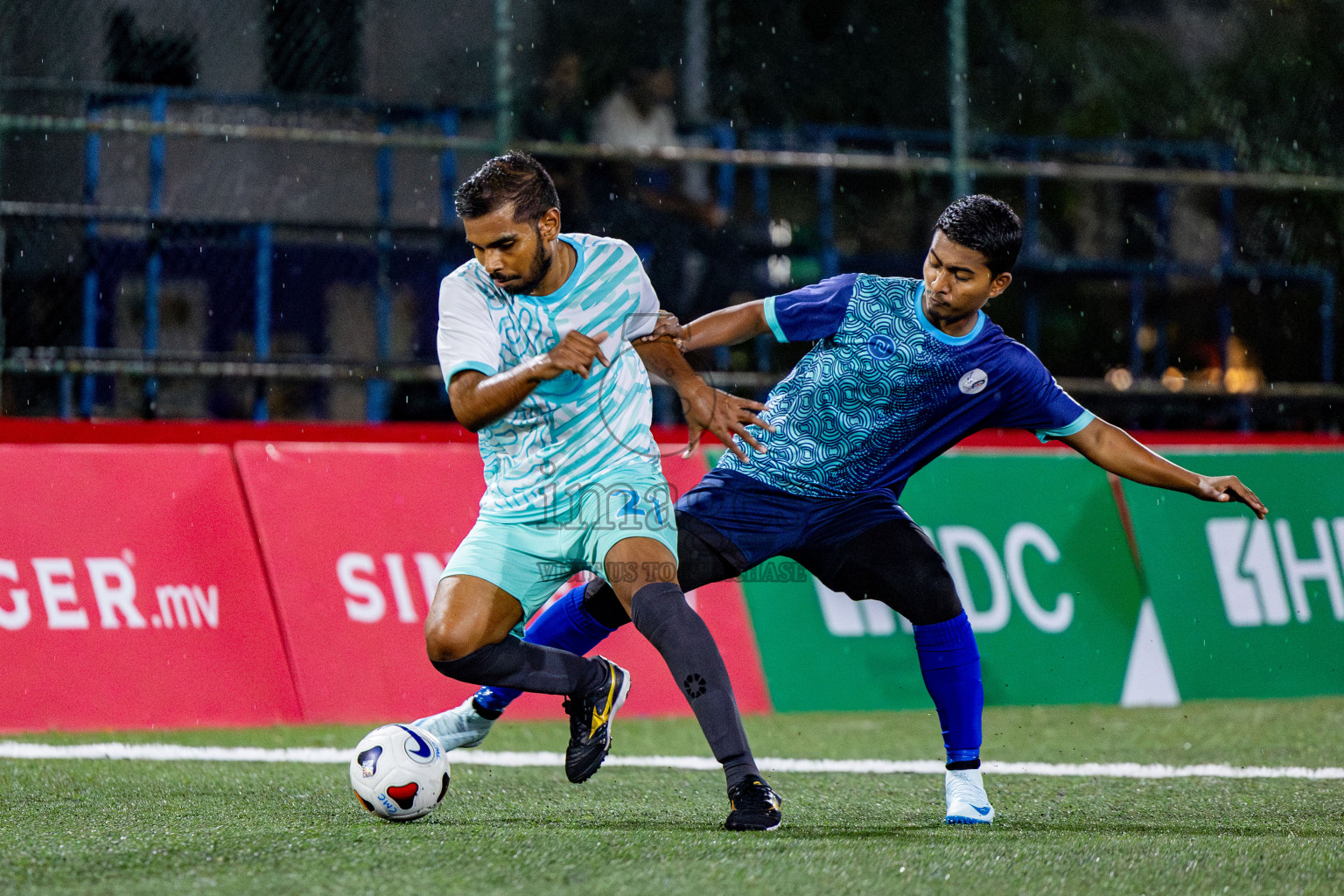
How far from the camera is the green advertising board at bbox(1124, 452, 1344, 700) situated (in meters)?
7.29

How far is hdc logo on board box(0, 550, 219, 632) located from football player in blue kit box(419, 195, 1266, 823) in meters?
2.16

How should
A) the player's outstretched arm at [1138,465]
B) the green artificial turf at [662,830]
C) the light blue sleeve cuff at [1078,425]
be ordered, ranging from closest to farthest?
the green artificial turf at [662,830] → the player's outstretched arm at [1138,465] → the light blue sleeve cuff at [1078,425]

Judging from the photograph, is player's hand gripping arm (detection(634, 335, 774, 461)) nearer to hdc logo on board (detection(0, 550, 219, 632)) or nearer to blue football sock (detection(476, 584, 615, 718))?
blue football sock (detection(476, 584, 615, 718))

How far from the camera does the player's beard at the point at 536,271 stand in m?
4.05

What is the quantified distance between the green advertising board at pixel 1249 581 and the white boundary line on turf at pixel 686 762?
192 centimetres

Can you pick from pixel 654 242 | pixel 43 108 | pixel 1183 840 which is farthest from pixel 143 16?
pixel 1183 840

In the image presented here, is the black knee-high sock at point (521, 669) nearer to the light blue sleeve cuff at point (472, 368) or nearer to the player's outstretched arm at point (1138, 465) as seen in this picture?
the light blue sleeve cuff at point (472, 368)

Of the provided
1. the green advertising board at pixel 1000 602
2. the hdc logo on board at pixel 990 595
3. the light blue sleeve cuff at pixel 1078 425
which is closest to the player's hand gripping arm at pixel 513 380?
the light blue sleeve cuff at pixel 1078 425

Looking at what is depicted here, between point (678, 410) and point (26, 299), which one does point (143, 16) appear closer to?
point (26, 299)

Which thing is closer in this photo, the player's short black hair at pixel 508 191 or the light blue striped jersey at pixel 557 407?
the player's short black hair at pixel 508 191

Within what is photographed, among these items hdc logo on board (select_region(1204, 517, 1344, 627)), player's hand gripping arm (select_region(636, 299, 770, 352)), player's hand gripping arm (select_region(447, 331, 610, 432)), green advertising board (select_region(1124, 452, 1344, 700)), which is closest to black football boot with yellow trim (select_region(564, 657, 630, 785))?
player's hand gripping arm (select_region(447, 331, 610, 432))

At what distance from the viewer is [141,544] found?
6.34 metres

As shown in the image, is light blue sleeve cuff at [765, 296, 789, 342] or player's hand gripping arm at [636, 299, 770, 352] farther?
light blue sleeve cuff at [765, 296, 789, 342]

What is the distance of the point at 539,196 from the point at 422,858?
1.65 meters
